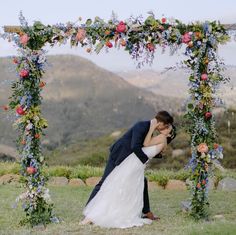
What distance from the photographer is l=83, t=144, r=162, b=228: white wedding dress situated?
9750 millimetres

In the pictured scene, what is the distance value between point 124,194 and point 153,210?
79.1 inches

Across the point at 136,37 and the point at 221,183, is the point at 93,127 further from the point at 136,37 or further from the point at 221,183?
the point at 136,37

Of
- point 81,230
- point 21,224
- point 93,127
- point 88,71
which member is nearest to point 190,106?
point 81,230

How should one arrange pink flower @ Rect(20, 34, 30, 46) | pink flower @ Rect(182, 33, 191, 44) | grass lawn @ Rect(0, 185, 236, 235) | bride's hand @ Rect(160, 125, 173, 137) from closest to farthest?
grass lawn @ Rect(0, 185, 236, 235), pink flower @ Rect(20, 34, 30, 46), pink flower @ Rect(182, 33, 191, 44), bride's hand @ Rect(160, 125, 173, 137)

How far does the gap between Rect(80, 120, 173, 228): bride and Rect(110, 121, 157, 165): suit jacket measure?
69mm

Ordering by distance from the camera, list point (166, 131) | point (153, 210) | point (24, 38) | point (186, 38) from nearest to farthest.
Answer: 1. point (24, 38)
2. point (186, 38)
3. point (166, 131)
4. point (153, 210)

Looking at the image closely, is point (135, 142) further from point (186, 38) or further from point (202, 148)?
point (186, 38)

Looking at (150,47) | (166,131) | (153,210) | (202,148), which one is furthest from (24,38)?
(153,210)

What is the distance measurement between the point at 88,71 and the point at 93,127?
1462 cm

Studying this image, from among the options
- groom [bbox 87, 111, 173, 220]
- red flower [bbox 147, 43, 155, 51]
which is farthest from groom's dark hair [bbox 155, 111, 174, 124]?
red flower [bbox 147, 43, 155, 51]

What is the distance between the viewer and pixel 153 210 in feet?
38.2

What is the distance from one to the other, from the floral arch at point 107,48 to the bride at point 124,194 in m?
0.64

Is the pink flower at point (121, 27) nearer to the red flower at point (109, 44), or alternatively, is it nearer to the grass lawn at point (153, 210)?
the red flower at point (109, 44)

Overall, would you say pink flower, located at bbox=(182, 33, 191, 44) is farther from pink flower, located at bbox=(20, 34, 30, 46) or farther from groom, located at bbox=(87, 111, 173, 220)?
pink flower, located at bbox=(20, 34, 30, 46)
